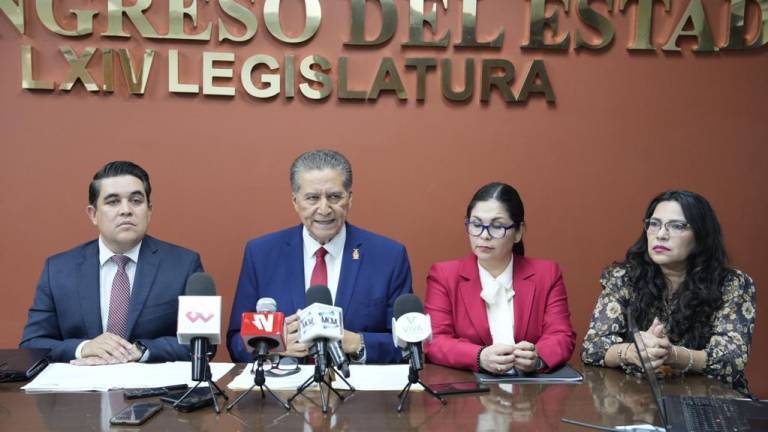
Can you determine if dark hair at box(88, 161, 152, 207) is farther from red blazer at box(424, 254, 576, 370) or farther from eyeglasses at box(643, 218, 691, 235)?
eyeglasses at box(643, 218, 691, 235)

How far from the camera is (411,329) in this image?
1955 mm

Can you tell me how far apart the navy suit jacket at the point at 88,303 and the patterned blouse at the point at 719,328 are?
164cm

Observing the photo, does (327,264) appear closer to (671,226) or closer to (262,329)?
(262,329)

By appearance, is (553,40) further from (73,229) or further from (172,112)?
(73,229)

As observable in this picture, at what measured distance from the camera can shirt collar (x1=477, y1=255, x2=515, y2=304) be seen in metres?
2.90

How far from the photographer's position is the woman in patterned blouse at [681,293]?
275 cm

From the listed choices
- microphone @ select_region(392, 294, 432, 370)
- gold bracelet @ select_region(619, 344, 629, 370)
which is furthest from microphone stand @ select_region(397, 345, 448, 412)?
gold bracelet @ select_region(619, 344, 629, 370)

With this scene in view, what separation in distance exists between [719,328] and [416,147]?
1.72 metres

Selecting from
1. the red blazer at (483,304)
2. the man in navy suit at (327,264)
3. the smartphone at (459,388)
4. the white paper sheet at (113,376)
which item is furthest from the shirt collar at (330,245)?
the smartphone at (459,388)

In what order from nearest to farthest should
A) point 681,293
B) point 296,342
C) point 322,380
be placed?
point 322,380, point 296,342, point 681,293

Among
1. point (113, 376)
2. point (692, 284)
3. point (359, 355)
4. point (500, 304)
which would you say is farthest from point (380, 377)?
point (692, 284)

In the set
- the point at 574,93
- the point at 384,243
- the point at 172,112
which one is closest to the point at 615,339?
the point at 384,243

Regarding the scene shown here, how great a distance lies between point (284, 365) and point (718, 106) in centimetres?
280

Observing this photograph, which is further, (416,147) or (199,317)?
(416,147)
